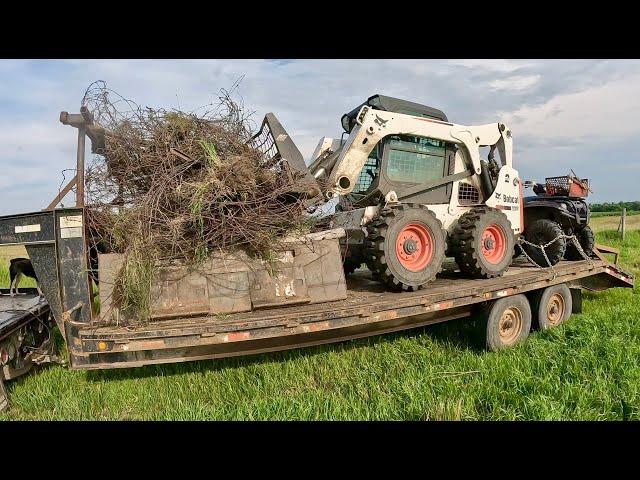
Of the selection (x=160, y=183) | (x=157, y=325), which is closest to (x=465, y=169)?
(x=160, y=183)

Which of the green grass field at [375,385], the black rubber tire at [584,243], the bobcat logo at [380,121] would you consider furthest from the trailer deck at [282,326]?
the black rubber tire at [584,243]

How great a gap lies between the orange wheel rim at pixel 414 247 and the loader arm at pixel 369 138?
88cm

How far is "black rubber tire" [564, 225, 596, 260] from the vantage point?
27.1ft

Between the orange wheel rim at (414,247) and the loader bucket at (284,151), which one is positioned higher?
the loader bucket at (284,151)

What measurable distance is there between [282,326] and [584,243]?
689 cm

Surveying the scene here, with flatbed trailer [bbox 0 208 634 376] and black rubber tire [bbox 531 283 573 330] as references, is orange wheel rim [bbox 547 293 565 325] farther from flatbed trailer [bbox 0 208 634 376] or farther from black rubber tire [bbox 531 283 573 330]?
flatbed trailer [bbox 0 208 634 376]

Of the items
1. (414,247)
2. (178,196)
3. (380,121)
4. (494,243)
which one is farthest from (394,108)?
(178,196)

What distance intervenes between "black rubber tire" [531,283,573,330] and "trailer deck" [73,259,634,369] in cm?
59

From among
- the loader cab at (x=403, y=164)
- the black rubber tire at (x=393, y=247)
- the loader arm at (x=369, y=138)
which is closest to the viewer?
the black rubber tire at (x=393, y=247)

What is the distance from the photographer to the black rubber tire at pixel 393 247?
4.90m

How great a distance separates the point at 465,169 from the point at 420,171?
85 centimetres

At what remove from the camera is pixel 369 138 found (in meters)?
5.36

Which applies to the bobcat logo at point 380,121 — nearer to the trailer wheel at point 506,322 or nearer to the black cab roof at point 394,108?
the black cab roof at point 394,108

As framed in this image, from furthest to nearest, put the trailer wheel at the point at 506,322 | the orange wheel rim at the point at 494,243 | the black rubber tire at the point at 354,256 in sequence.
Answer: the black rubber tire at the point at 354,256 < the orange wheel rim at the point at 494,243 < the trailer wheel at the point at 506,322
